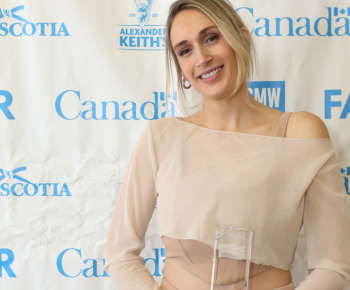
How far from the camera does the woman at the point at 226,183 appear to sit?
884 mm

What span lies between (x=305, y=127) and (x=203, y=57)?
0.32 metres

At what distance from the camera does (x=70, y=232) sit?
1297 mm

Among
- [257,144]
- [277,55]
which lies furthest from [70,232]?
[277,55]

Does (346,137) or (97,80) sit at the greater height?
(97,80)

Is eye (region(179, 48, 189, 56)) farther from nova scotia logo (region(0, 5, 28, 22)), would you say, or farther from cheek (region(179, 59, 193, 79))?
nova scotia logo (region(0, 5, 28, 22))

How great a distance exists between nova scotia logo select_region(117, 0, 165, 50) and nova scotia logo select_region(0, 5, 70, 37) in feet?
0.68

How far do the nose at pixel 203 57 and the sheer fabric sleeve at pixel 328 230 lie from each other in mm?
399

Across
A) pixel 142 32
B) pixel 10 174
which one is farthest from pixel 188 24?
pixel 10 174

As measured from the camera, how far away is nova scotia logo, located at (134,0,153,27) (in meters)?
1.29

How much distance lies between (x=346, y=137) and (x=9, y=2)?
4.23 feet

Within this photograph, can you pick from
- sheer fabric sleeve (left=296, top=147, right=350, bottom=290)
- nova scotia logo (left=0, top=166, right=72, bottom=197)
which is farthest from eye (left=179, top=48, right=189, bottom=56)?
nova scotia logo (left=0, top=166, right=72, bottom=197)

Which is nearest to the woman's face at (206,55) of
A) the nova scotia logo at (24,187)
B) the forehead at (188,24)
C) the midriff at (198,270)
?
the forehead at (188,24)

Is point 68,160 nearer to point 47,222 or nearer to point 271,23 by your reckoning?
point 47,222

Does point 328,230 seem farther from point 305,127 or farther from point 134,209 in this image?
point 134,209
